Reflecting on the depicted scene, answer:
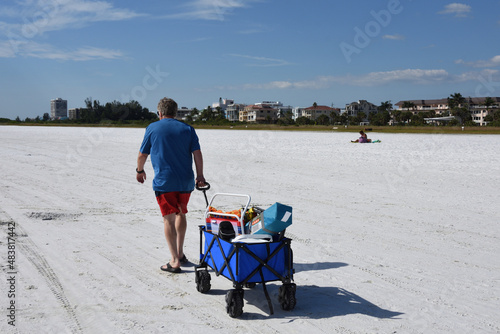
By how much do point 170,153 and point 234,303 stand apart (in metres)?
1.73

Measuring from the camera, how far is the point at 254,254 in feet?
13.6

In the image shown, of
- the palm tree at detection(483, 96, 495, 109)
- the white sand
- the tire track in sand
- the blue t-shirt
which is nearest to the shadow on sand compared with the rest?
the white sand

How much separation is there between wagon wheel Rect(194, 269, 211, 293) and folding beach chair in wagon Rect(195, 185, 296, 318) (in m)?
0.13

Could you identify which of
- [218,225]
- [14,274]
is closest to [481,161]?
[218,225]

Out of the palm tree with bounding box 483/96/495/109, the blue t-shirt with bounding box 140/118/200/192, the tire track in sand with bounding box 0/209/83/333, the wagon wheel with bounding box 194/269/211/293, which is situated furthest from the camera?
the palm tree with bounding box 483/96/495/109

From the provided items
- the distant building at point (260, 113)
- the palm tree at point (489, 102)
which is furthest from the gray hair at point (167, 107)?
the distant building at point (260, 113)

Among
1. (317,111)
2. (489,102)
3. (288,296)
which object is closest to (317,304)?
(288,296)

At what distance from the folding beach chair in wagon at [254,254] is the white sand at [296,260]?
0.67ft

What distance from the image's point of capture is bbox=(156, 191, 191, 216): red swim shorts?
16.3 ft

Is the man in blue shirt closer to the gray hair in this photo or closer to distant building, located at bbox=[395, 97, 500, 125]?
the gray hair

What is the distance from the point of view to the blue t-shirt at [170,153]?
4898mm

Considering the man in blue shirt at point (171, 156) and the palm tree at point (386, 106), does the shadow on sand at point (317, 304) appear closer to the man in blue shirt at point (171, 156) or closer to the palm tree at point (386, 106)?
the man in blue shirt at point (171, 156)

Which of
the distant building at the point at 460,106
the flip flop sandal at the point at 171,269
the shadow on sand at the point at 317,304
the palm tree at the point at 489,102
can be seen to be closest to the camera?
the shadow on sand at the point at 317,304

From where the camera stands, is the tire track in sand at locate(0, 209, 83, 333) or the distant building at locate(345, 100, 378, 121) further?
the distant building at locate(345, 100, 378, 121)
